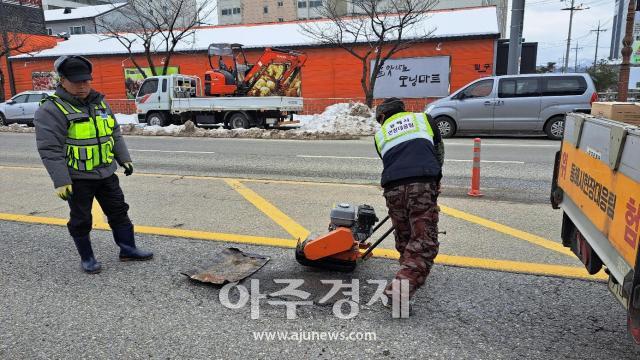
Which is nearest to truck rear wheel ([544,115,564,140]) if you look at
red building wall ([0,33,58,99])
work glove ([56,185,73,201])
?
work glove ([56,185,73,201])

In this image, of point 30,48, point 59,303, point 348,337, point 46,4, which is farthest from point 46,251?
point 46,4

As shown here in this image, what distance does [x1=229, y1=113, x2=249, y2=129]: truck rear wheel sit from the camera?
17000 millimetres

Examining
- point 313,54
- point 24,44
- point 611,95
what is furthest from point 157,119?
point 611,95

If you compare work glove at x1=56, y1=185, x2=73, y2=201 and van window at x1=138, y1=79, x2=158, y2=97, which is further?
van window at x1=138, y1=79, x2=158, y2=97

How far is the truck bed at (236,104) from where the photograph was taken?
54.5ft

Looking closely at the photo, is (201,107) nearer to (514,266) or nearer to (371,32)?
(371,32)

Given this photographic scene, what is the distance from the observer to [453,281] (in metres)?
3.65

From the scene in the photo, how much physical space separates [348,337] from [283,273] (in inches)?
41.3

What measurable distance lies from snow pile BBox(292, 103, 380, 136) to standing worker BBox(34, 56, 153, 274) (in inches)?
447

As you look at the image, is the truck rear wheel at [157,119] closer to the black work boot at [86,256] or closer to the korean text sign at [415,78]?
the korean text sign at [415,78]

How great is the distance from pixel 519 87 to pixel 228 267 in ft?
38.4

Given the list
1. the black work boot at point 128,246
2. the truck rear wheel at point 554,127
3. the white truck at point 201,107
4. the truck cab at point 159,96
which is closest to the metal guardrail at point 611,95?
the truck rear wheel at point 554,127

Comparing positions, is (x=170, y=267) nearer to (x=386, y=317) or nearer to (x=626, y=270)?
(x=386, y=317)

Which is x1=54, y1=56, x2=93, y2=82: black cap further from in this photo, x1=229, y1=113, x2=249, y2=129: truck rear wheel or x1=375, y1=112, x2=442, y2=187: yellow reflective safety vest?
x1=229, y1=113, x2=249, y2=129: truck rear wheel
